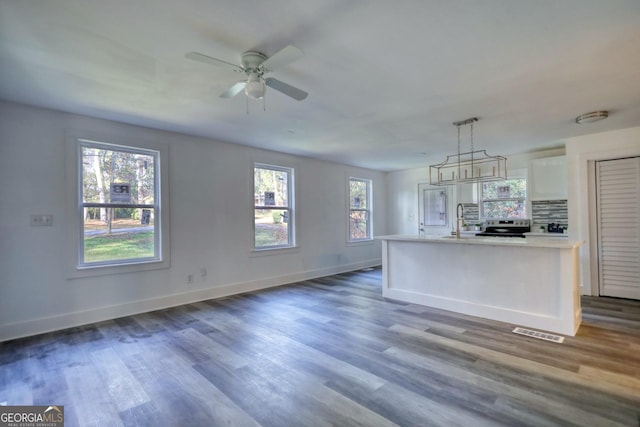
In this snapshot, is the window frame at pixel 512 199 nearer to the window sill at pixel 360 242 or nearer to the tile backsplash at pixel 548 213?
the tile backsplash at pixel 548 213

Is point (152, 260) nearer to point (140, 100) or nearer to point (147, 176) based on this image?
point (147, 176)

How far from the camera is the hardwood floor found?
1906mm

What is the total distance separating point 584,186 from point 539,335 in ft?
9.04

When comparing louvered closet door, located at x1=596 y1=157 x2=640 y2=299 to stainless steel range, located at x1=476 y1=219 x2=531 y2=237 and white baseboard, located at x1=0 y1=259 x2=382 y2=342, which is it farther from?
white baseboard, located at x1=0 y1=259 x2=382 y2=342

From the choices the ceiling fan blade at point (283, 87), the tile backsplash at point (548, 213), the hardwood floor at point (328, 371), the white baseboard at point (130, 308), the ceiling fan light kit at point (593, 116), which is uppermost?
the ceiling fan light kit at point (593, 116)

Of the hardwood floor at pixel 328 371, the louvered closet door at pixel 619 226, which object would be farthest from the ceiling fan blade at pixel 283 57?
the louvered closet door at pixel 619 226

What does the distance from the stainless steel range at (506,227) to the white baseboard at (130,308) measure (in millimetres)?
3529

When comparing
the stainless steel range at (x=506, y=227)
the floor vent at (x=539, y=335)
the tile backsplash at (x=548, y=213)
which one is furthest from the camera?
the stainless steel range at (x=506, y=227)

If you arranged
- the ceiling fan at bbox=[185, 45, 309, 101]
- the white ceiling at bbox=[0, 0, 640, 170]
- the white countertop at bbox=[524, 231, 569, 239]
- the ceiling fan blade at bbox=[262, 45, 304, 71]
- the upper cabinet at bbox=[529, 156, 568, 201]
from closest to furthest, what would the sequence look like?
the white ceiling at bbox=[0, 0, 640, 170]
the ceiling fan blade at bbox=[262, 45, 304, 71]
the ceiling fan at bbox=[185, 45, 309, 101]
the white countertop at bbox=[524, 231, 569, 239]
the upper cabinet at bbox=[529, 156, 568, 201]

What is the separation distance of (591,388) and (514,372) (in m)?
0.45

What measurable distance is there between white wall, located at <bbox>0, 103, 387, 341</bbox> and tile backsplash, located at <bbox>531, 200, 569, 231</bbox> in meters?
3.52

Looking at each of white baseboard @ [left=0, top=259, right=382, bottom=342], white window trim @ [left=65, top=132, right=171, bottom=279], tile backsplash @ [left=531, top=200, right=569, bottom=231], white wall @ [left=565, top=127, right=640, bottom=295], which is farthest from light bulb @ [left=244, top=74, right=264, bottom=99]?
tile backsplash @ [left=531, top=200, right=569, bottom=231]

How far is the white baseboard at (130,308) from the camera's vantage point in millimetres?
3209

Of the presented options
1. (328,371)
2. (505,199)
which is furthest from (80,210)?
(505,199)
